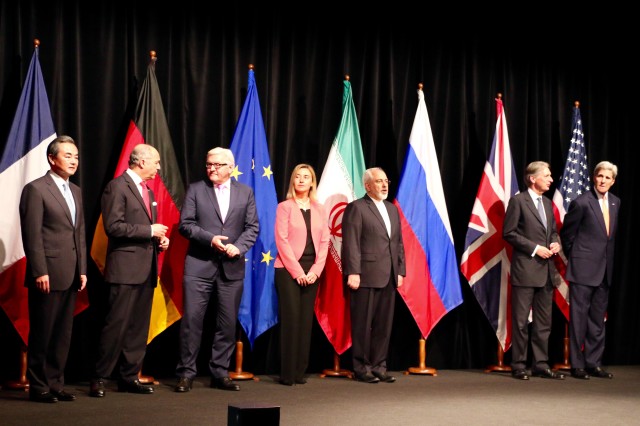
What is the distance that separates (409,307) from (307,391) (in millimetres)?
1386

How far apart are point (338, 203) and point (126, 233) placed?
192cm

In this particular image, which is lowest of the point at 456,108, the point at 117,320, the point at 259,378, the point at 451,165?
the point at 259,378

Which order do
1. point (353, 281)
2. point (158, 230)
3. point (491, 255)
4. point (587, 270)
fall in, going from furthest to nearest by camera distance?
point (491, 255)
point (587, 270)
point (353, 281)
point (158, 230)

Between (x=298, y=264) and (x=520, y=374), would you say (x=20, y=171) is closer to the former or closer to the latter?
(x=298, y=264)

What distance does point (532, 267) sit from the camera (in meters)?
6.54

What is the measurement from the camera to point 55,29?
596cm

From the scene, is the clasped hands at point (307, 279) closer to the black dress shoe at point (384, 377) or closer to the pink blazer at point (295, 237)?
the pink blazer at point (295, 237)

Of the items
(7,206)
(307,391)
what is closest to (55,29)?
(7,206)

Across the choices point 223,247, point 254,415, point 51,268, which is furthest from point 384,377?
point 254,415

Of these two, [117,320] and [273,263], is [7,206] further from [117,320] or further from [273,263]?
[273,263]

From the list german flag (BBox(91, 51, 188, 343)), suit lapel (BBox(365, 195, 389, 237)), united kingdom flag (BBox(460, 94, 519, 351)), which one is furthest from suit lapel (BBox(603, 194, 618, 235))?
Answer: german flag (BBox(91, 51, 188, 343))

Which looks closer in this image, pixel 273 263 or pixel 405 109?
pixel 273 263

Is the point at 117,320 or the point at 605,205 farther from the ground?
the point at 605,205

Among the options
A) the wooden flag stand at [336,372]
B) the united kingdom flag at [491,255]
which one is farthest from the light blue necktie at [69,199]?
the united kingdom flag at [491,255]
